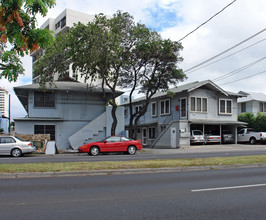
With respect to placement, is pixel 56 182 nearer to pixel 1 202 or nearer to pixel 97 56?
pixel 1 202

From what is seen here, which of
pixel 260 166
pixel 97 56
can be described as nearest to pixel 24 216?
pixel 260 166

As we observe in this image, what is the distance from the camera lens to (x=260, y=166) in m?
12.7

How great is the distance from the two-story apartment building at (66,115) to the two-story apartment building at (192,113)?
5.35m

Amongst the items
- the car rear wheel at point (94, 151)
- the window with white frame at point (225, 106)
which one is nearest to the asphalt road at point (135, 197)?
the car rear wheel at point (94, 151)

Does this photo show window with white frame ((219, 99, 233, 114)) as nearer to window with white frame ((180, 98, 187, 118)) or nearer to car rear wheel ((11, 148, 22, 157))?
A: window with white frame ((180, 98, 187, 118))

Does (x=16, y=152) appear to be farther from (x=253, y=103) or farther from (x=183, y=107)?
(x=253, y=103)

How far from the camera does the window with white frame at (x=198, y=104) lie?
3089 cm

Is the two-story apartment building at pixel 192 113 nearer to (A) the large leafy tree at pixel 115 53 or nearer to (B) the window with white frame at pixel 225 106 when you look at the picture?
(B) the window with white frame at pixel 225 106

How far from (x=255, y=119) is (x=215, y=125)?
22.9ft

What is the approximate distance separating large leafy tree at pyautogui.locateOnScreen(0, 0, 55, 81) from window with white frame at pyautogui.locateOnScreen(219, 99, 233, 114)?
26.8 metres

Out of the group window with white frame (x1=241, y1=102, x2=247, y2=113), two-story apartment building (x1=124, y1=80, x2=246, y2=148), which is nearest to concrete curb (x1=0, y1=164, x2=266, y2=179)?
two-story apartment building (x1=124, y1=80, x2=246, y2=148)

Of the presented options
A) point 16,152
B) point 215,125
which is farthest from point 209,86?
point 16,152

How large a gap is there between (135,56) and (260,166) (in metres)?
16.3

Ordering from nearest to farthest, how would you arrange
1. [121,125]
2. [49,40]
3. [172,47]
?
1. [49,40]
2. [172,47]
3. [121,125]
